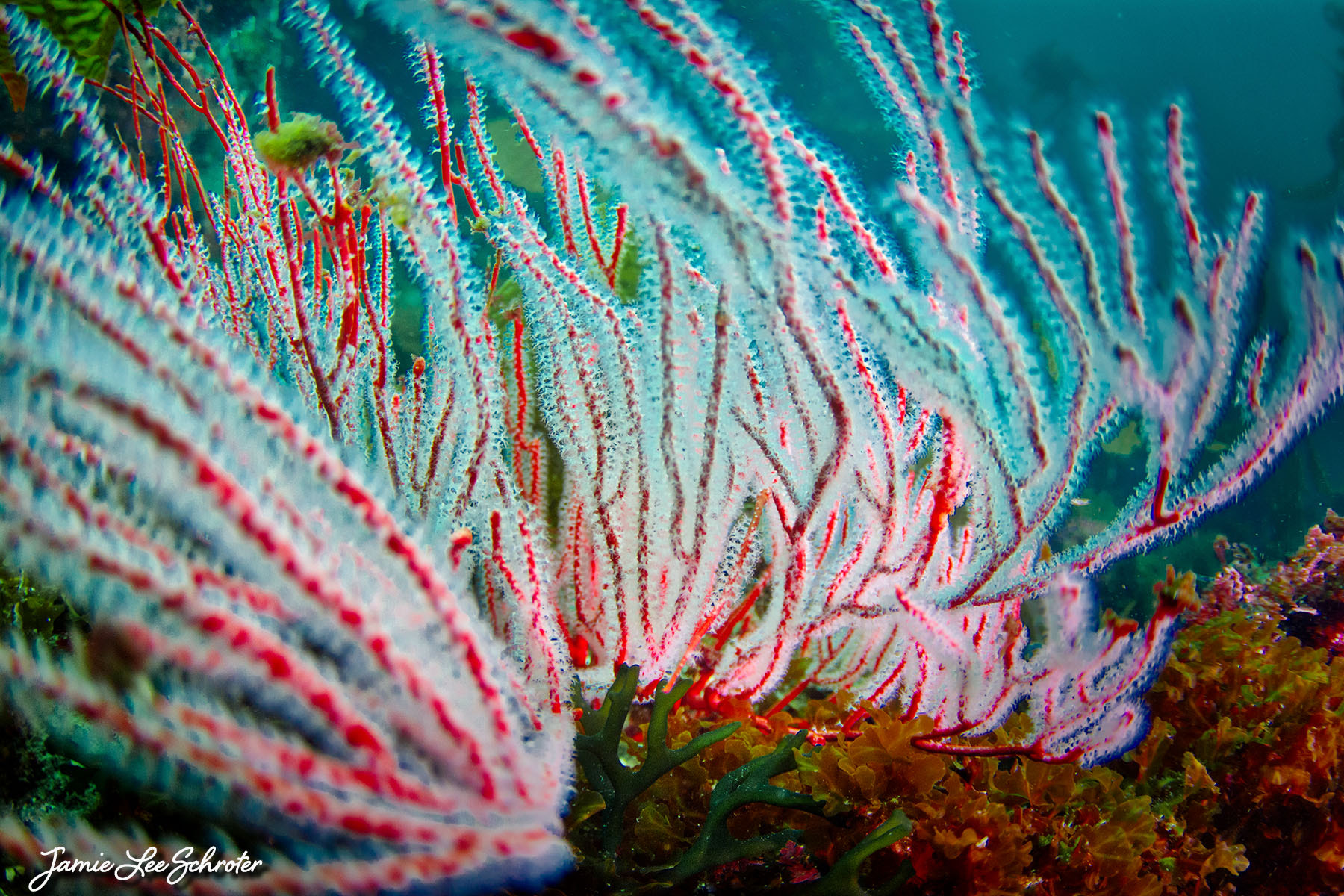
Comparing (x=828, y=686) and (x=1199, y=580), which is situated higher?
(x=828, y=686)

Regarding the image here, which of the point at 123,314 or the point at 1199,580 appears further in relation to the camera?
the point at 1199,580

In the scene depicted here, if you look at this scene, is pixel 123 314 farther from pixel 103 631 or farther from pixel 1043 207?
pixel 1043 207

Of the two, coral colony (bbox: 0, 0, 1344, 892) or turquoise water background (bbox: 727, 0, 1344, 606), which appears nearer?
coral colony (bbox: 0, 0, 1344, 892)

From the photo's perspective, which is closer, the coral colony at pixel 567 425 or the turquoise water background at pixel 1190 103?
the coral colony at pixel 567 425

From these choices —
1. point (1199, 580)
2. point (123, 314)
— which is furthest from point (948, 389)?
point (1199, 580)

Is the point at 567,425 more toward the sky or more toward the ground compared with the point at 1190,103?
more toward the ground

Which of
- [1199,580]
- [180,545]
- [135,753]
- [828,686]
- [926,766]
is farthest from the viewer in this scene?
[1199,580]

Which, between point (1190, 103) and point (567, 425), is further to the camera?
point (567, 425)

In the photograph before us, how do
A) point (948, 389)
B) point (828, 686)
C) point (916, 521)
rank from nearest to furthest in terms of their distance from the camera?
point (948, 389) < point (916, 521) < point (828, 686)
